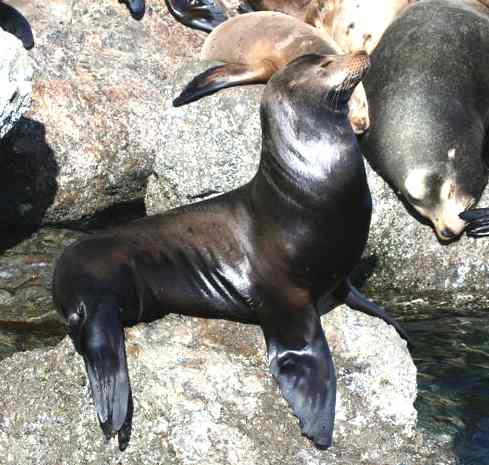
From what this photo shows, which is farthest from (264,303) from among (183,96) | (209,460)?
(183,96)

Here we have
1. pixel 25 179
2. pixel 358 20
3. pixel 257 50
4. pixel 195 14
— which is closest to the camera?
pixel 25 179

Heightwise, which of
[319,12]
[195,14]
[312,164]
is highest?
[312,164]

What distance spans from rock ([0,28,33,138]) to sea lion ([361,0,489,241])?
7.82 feet

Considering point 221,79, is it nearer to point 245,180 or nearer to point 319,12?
point 245,180

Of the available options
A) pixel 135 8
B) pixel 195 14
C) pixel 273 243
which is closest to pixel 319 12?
pixel 195 14

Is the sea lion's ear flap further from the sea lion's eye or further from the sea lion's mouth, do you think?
the sea lion's mouth

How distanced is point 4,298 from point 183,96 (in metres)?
1.74

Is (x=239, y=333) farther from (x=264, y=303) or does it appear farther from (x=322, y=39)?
(x=322, y=39)

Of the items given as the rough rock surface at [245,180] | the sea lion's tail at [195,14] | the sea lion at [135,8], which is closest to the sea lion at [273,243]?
the rough rock surface at [245,180]

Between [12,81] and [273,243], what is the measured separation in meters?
1.85

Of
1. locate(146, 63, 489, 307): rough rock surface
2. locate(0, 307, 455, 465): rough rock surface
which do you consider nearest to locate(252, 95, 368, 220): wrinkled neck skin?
locate(0, 307, 455, 465): rough rock surface

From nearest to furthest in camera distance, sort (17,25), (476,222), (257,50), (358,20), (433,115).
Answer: (476,222), (433,115), (17,25), (257,50), (358,20)

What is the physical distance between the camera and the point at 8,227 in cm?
697

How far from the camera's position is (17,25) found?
777cm
